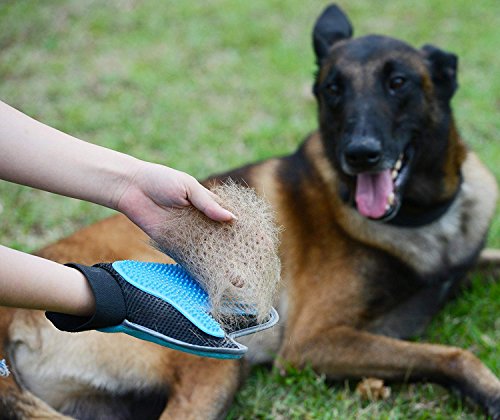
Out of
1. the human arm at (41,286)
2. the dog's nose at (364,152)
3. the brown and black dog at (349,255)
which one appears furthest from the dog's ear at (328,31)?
the human arm at (41,286)

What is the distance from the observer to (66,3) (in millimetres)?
7523

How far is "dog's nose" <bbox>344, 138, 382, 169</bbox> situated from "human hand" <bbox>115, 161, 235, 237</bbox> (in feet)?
3.37

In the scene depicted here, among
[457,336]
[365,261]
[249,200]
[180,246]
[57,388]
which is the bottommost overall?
[57,388]

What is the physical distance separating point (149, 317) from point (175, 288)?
0.14m

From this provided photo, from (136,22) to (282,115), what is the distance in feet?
8.48

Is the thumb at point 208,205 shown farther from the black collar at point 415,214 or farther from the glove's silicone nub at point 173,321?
the black collar at point 415,214

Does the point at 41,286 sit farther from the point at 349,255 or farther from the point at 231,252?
the point at 349,255

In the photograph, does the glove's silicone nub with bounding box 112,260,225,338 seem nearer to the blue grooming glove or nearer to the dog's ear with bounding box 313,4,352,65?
the blue grooming glove

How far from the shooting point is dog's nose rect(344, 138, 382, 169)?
9.51 feet

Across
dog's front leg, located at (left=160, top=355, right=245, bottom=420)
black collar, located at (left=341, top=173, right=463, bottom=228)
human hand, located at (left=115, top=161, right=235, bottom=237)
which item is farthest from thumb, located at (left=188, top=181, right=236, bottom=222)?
black collar, located at (left=341, top=173, right=463, bottom=228)

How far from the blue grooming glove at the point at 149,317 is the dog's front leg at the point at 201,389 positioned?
2.48 feet

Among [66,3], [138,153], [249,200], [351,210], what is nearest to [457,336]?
[351,210]

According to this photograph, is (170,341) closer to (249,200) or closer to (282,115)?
(249,200)

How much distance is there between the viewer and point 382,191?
3.04 meters
